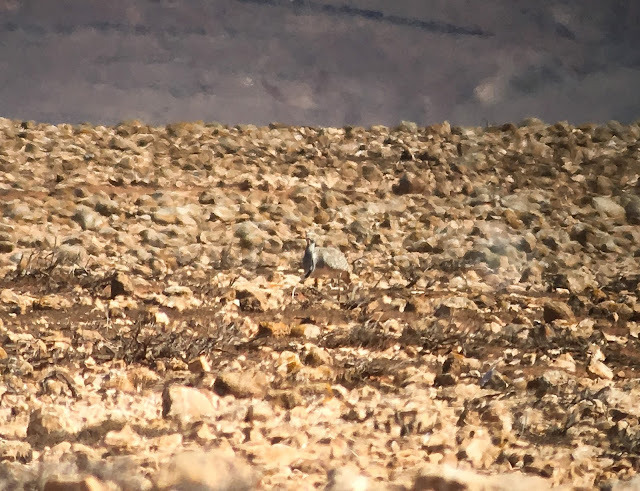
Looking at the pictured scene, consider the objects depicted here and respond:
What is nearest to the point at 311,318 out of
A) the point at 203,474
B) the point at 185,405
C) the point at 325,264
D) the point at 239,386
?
the point at 325,264

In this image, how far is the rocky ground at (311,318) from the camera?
253cm

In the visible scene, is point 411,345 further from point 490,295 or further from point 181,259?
point 181,259

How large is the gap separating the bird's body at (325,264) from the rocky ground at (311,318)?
103 millimetres

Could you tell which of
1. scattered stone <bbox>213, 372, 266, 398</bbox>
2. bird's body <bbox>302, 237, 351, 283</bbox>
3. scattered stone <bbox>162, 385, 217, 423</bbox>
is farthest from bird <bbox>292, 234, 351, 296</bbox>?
scattered stone <bbox>162, 385, 217, 423</bbox>

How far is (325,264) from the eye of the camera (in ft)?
17.9

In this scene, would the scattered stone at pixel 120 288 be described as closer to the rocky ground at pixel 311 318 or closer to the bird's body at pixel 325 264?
the rocky ground at pixel 311 318

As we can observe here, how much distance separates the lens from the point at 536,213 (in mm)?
7848

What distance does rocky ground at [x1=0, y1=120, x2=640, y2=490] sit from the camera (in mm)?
2531

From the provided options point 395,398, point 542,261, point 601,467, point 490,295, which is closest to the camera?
point 601,467

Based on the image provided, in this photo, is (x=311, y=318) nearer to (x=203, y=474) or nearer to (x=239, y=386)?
(x=239, y=386)

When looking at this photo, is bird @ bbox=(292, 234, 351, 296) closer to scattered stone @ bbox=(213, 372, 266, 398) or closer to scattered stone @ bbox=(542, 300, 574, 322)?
scattered stone @ bbox=(542, 300, 574, 322)

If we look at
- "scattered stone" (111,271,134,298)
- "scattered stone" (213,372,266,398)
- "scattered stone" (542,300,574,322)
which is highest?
"scattered stone" (542,300,574,322)

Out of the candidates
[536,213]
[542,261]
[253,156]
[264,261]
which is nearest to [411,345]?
[264,261]

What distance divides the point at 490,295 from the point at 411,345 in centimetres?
138
